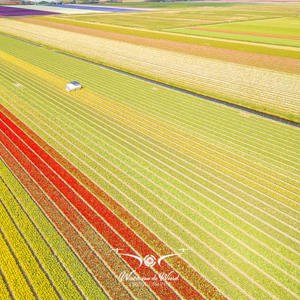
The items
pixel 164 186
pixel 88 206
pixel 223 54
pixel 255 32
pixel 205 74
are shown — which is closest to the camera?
pixel 88 206

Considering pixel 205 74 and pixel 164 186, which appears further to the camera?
pixel 205 74

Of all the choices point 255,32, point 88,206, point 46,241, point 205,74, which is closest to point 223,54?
point 205,74

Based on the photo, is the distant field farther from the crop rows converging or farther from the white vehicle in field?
the white vehicle in field

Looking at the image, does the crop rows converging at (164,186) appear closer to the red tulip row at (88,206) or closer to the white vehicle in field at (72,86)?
the red tulip row at (88,206)

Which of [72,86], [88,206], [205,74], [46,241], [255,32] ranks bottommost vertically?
[46,241]

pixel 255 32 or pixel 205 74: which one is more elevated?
pixel 255 32

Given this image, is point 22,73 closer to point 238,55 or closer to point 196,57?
point 196,57

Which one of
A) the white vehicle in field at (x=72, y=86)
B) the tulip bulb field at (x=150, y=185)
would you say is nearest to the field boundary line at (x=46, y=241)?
the tulip bulb field at (x=150, y=185)

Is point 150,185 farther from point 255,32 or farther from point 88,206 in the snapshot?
point 255,32
